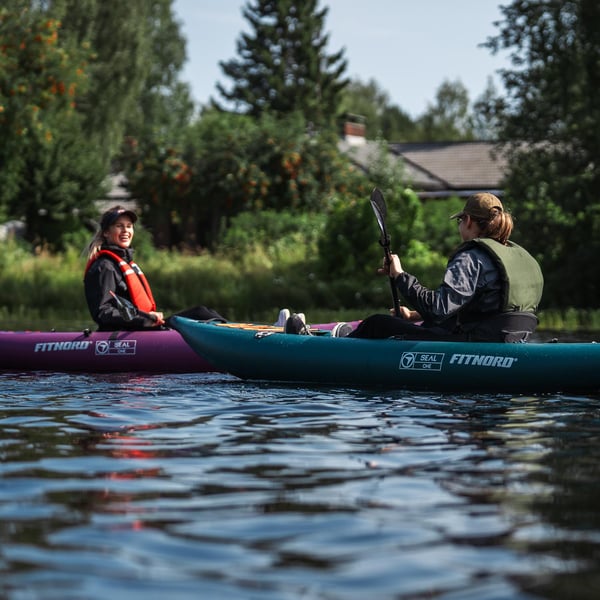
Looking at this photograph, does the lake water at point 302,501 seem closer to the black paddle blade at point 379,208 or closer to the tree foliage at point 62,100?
the black paddle blade at point 379,208

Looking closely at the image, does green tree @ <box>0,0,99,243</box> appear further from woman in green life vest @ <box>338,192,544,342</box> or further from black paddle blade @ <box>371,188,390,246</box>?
woman in green life vest @ <box>338,192,544,342</box>

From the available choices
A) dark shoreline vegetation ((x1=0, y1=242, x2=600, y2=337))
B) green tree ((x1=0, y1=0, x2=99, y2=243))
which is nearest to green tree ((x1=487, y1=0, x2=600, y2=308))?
dark shoreline vegetation ((x1=0, y1=242, x2=600, y2=337))

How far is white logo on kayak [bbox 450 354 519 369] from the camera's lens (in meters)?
7.77

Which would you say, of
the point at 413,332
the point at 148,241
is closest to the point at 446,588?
the point at 413,332

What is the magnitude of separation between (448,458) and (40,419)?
2.62 metres

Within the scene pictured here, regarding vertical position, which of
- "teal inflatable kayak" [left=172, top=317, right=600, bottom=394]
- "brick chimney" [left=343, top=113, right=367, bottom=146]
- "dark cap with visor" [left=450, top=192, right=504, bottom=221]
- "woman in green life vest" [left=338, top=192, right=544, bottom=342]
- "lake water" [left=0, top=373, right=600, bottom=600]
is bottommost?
"lake water" [left=0, top=373, right=600, bottom=600]

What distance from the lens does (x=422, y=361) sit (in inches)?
316

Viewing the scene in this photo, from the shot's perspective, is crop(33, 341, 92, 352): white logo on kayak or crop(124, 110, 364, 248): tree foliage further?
crop(124, 110, 364, 248): tree foliage

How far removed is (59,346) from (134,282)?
89 centimetres

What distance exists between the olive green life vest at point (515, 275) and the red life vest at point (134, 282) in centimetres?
328

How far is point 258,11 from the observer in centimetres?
4975

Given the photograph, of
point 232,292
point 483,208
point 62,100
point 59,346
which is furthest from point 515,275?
point 62,100

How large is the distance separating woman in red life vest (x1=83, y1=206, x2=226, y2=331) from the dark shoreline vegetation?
672 cm

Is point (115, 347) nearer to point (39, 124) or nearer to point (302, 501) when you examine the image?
point (302, 501)
